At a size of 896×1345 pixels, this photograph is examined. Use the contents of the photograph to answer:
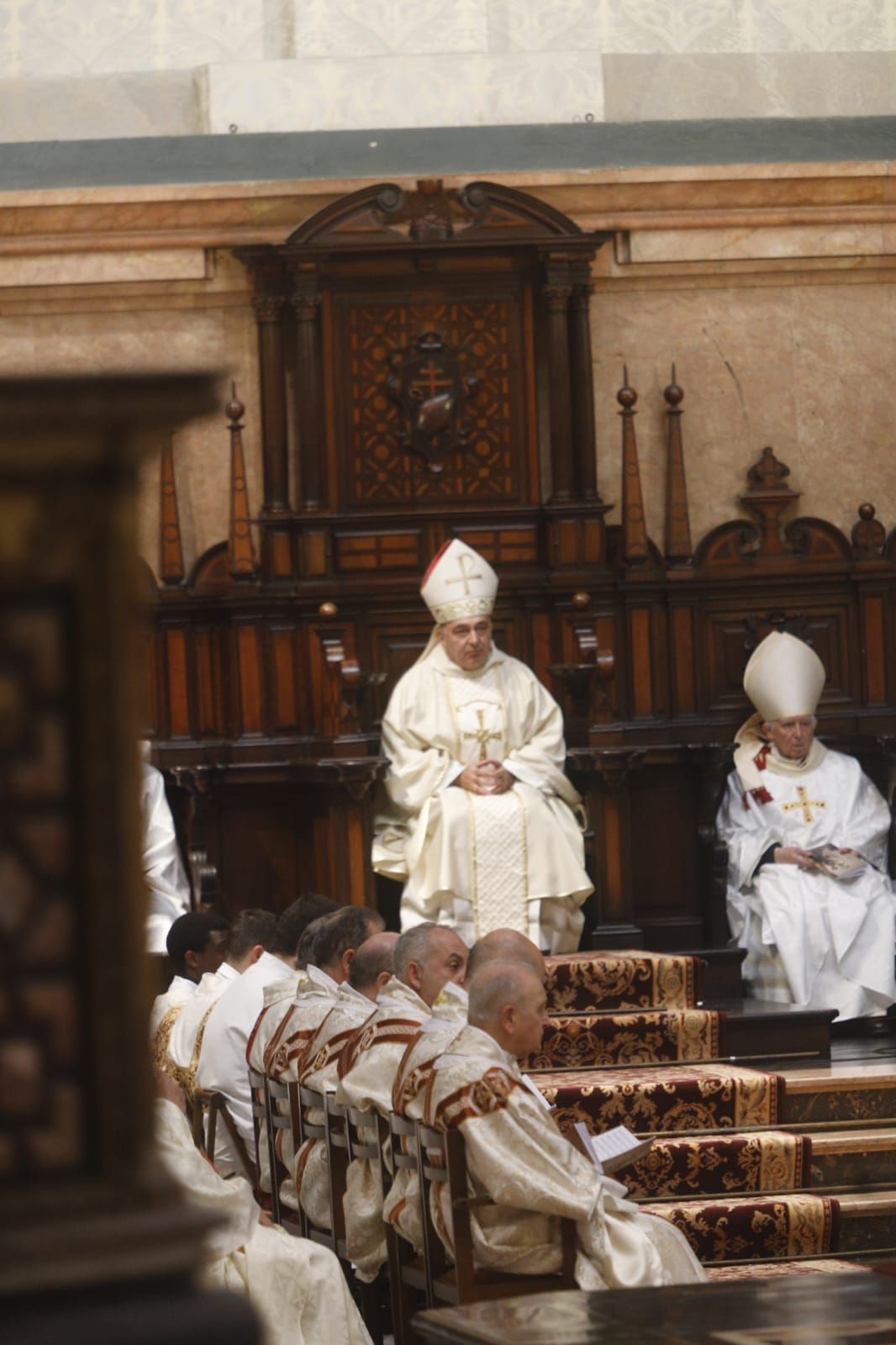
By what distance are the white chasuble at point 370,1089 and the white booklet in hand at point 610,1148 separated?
20.4 inches

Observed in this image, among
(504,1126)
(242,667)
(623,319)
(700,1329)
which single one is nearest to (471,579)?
(242,667)

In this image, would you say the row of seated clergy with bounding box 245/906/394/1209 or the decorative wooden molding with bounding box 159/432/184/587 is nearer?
the row of seated clergy with bounding box 245/906/394/1209

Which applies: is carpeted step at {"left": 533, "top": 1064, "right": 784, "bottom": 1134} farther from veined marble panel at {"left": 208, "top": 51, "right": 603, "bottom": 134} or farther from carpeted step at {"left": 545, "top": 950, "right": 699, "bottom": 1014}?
veined marble panel at {"left": 208, "top": 51, "right": 603, "bottom": 134}

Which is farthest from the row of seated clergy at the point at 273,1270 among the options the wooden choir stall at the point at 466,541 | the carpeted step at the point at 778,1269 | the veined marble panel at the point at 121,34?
the veined marble panel at the point at 121,34

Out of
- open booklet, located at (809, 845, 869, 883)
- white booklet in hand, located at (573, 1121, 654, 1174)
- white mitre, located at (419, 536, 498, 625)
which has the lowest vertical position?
white booklet in hand, located at (573, 1121, 654, 1174)

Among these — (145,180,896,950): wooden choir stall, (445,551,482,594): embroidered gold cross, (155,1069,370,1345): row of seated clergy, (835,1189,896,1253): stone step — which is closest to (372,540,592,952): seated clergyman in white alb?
(445,551,482,594): embroidered gold cross

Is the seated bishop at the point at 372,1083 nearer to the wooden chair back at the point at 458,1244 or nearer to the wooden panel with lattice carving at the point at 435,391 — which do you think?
the wooden chair back at the point at 458,1244

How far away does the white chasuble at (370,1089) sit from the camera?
17.9ft

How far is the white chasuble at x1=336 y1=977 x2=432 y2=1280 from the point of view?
17.9 feet

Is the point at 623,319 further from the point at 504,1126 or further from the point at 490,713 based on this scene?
the point at 504,1126

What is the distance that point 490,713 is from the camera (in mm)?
9406

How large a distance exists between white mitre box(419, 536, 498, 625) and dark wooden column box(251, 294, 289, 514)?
100 centimetres

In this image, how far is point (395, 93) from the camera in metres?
10.5

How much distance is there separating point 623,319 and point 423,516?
1.43 meters
